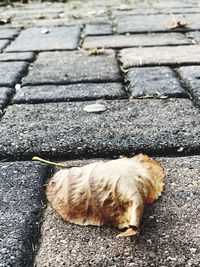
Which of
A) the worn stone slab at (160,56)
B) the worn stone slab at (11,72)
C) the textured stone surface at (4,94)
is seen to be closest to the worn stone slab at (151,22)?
the worn stone slab at (160,56)

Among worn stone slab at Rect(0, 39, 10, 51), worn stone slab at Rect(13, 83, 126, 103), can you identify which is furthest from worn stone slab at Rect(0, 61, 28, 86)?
worn stone slab at Rect(0, 39, 10, 51)

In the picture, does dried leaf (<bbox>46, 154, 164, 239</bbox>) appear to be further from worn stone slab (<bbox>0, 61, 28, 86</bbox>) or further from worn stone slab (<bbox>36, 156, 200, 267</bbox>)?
worn stone slab (<bbox>0, 61, 28, 86</bbox>)

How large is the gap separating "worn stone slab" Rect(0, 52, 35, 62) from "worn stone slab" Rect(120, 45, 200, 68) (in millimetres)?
610

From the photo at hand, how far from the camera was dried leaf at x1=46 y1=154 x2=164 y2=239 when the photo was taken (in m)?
1.09

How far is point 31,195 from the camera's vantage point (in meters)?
1.26

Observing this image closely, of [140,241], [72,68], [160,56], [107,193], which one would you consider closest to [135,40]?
[160,56]

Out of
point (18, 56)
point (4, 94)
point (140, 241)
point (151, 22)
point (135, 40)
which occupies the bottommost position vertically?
point (151, 22)

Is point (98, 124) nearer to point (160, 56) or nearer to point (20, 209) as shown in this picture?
point (20, 209)

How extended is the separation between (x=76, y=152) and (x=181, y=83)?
3.02 feet

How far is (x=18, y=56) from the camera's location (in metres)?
2.88

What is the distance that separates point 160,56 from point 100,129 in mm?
1205

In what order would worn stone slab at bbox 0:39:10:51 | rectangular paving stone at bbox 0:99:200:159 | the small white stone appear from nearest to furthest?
1. rectangular paving stone at bbox 0:99:200:159
2. the small white stone
3. worn stone slab at bbox 0:39:10:51

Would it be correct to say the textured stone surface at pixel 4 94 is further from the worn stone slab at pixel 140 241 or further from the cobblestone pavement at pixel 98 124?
the worn stone slab at pixel 140 241

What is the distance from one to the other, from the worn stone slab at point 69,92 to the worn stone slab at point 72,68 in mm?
95
